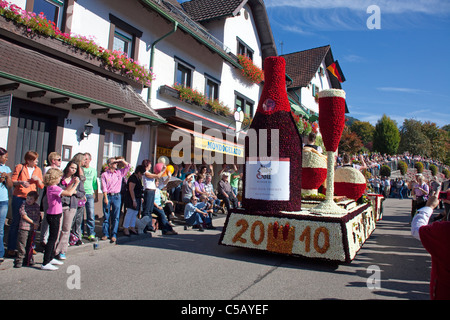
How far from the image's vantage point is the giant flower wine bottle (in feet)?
17.8

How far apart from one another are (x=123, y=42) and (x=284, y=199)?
8.06 metres

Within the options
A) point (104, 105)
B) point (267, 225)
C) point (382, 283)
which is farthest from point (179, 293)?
point (104, 105)

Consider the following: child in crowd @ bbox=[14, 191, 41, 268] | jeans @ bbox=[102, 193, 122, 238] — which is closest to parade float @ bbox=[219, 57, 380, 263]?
jeans @ bbox=[102, 193, 122, 238]

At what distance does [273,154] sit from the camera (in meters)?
5.44

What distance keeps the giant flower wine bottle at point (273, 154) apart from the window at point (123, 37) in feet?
20.4

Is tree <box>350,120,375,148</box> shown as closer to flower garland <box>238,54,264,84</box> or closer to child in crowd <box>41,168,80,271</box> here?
flower garland <box>238,54,264,84</box>

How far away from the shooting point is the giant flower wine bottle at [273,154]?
17.8 feet

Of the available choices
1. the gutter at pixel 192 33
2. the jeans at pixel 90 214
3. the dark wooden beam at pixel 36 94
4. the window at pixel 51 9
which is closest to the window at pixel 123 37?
the gutter at pixel 192 33

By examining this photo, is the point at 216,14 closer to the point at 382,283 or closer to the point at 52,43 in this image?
the point at 52,43

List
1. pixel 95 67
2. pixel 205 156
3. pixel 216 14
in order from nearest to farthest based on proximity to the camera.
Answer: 1. pixel 95 67
2. pixel 205 156
3. pixel 216 14

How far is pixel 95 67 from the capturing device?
28.8ft

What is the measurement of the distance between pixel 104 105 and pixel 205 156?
665 cm

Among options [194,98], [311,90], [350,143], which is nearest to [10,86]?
[194,98]

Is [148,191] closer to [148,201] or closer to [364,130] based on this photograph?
[148,201]
